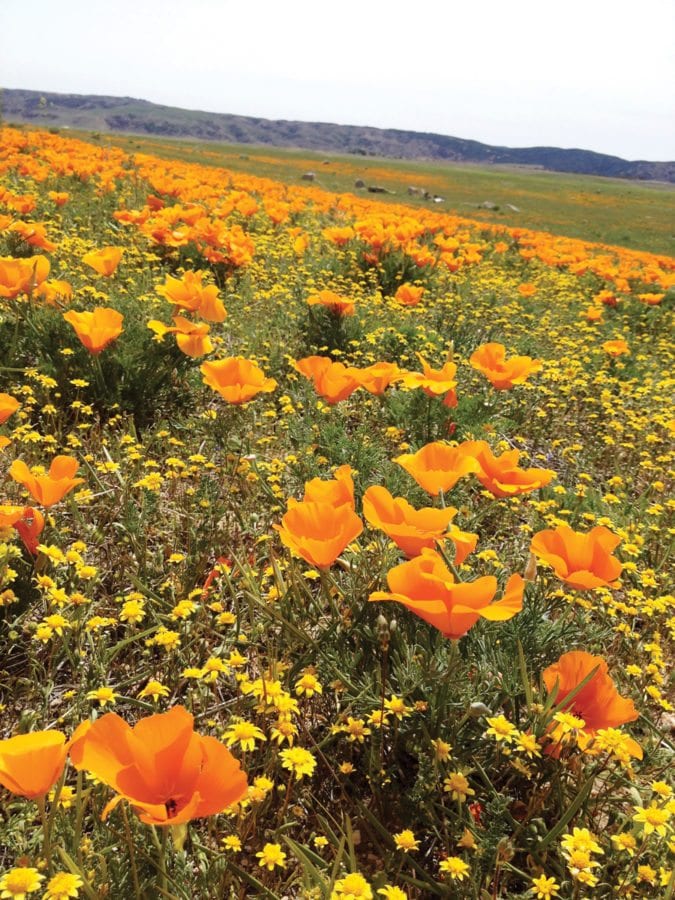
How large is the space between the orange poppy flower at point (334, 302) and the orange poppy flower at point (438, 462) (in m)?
2.10

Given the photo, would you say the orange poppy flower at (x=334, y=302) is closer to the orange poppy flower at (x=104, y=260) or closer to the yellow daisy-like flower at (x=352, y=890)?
the orange poppy flower at (x=104, y=260)

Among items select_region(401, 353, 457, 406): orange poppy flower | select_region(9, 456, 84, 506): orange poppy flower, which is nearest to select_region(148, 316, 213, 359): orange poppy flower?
select_region(401, 353, 457, 406): orange poppy flower

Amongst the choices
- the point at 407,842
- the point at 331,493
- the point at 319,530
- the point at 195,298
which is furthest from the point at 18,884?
the point at 195,298

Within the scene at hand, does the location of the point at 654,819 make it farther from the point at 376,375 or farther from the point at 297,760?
the point at 376,375

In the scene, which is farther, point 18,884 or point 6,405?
point 6,405

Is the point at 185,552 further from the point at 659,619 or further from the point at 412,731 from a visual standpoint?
the point at 659,619

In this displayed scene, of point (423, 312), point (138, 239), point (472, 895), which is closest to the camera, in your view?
point (472, 895)

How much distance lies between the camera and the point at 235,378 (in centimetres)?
224

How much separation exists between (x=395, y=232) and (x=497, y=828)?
6165 mm

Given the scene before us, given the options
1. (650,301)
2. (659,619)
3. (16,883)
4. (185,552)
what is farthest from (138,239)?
(16,883)

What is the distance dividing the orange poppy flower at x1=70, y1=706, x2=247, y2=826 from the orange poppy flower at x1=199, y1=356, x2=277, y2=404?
138 centimetres

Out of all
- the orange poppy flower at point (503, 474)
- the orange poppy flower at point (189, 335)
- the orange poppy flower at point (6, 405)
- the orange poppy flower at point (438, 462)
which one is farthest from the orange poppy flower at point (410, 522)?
the orange poppy flower at point (189, 335)

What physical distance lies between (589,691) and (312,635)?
942 millimetres

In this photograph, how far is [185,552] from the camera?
92.7 inches
